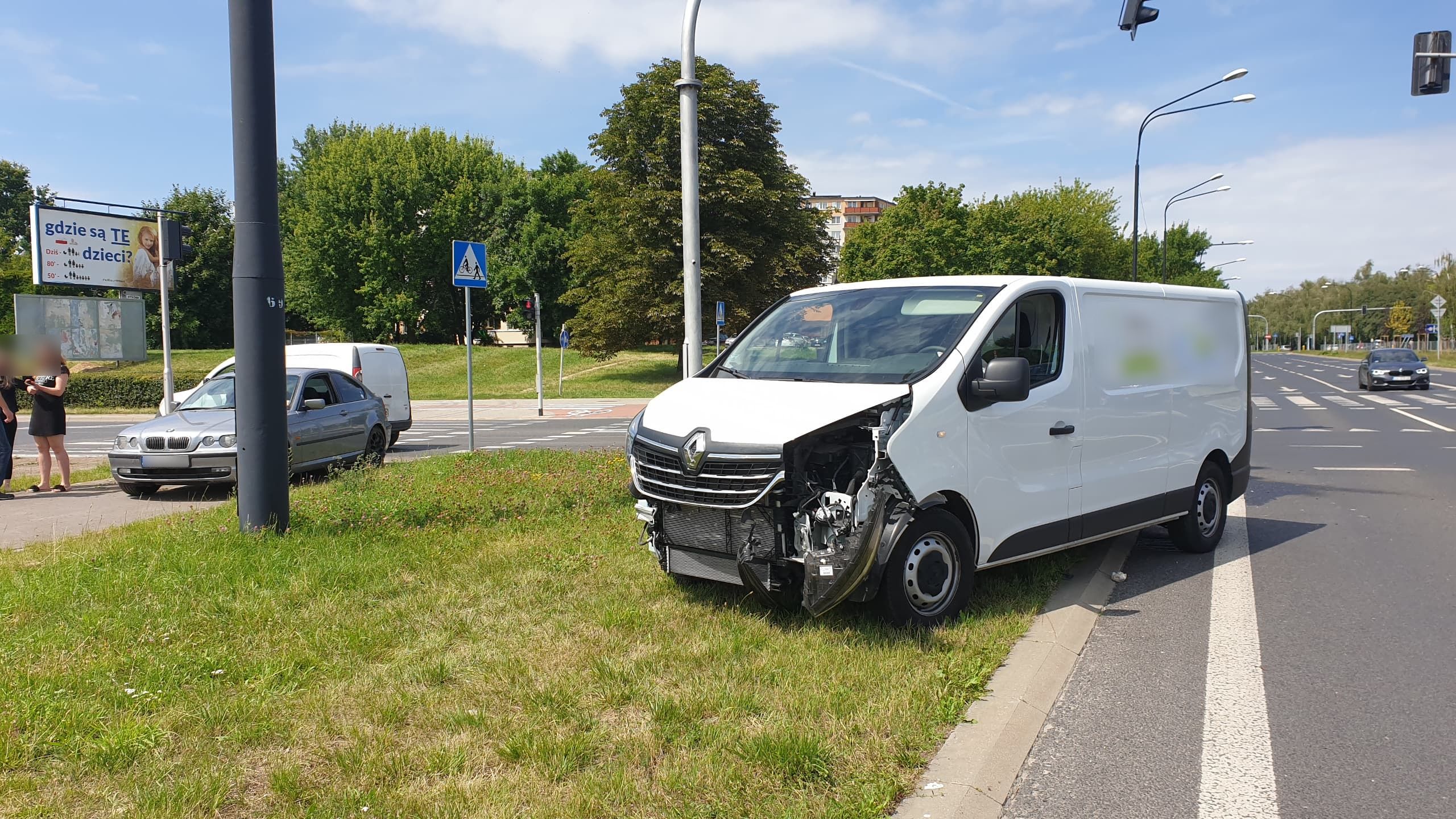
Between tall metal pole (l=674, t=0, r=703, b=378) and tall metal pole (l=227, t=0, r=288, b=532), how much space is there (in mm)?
3518

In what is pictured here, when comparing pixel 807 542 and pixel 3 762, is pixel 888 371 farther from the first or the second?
pixel 3 762

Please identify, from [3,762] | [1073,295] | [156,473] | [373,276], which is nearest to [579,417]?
[156,473]

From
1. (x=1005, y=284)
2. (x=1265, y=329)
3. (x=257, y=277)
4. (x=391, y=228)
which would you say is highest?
(x=391, y=228)

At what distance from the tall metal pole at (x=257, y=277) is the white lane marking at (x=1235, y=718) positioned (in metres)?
6.22

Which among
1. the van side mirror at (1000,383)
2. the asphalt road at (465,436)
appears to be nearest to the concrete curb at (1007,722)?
the van side mirror at (1000,383)

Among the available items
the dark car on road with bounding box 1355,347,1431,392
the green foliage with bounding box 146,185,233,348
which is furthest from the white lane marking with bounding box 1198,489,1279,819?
the green foliage with bounding box 146,185,233,348

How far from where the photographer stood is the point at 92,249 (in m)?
35.8

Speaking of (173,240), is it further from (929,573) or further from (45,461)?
(929,573)

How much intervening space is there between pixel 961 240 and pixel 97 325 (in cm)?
3994

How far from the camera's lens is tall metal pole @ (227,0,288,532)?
6953mm

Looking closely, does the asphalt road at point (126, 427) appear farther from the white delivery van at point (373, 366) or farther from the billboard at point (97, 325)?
the billboard at point (97, 325)

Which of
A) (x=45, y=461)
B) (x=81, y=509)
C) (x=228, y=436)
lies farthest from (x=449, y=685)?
(x=45, y=461)

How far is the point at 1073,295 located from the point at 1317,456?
10.6 meters

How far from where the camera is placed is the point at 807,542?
4871mm
